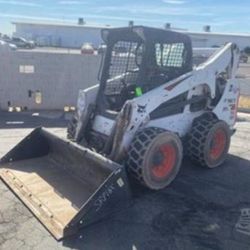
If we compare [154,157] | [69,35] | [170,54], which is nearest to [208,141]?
[154,157]

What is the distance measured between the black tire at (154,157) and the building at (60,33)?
61.8 metres

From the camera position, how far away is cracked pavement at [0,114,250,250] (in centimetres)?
464

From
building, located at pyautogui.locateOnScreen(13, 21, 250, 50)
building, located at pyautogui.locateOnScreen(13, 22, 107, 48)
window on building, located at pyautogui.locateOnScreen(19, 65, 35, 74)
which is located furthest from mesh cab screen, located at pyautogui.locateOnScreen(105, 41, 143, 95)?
building, located at pyautogui.locateOnScreen(13, 22, 107, 48)

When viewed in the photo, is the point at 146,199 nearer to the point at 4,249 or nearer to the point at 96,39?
the point at 4,249

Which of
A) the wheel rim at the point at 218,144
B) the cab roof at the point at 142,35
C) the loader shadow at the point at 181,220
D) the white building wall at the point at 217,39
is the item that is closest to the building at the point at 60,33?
the white building wall at the point at 217,39

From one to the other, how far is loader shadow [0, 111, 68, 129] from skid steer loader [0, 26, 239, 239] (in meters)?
3.68

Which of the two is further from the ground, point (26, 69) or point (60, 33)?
point (26, 69)

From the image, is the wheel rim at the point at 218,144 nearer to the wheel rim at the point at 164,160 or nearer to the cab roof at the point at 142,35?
the wheel rim at the point at 164,160

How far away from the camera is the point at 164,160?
6.15 m

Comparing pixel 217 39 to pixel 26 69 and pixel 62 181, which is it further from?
pixel 62 181

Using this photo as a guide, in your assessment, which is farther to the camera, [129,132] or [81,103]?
[81,103]

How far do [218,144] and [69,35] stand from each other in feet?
219

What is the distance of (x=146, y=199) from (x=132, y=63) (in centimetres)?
244

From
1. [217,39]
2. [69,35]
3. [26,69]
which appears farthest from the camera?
[69,35]
